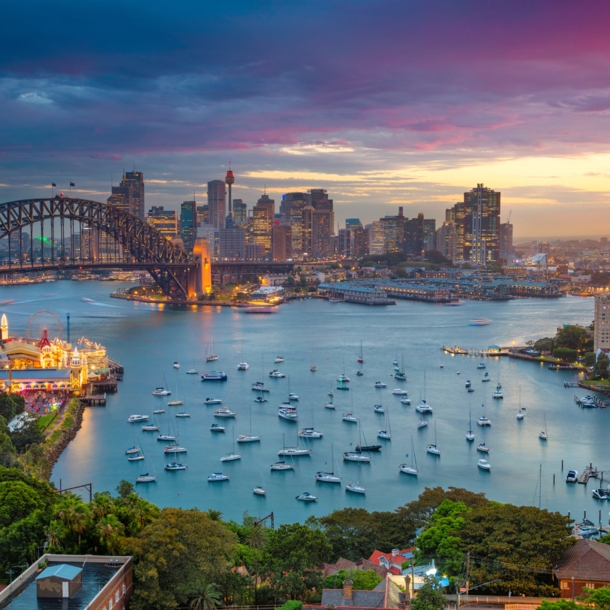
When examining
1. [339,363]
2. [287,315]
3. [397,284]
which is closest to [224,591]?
[339,363]

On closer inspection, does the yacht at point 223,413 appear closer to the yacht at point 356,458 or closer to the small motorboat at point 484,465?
the yacht at point 356,458

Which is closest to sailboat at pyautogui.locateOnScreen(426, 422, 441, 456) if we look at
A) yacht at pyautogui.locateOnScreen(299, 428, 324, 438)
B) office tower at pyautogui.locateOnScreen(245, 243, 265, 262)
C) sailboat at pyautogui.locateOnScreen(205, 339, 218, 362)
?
yacht at pyautogui.locateOnScreen(299, 428, 324, 438)

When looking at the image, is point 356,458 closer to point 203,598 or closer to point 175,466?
point 175,466

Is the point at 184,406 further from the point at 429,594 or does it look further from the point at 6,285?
the point at 6,285

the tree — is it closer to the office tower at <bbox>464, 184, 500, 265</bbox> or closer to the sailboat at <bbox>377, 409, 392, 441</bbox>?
the sailboat at <bbox>377, 409, 392, 441</bbox>

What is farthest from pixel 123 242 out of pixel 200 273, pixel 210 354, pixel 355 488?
pixel 355 488
